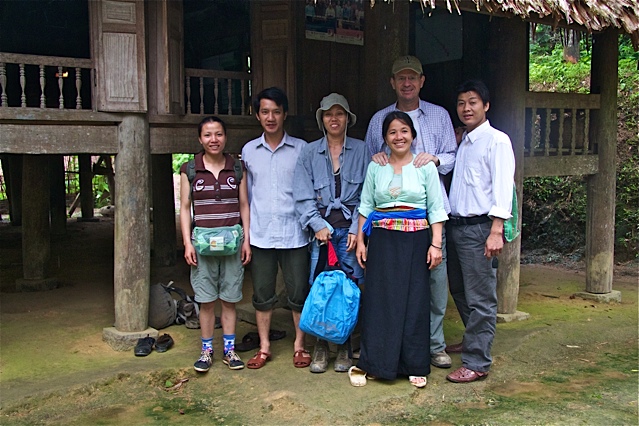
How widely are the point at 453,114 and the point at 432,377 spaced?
395 cm

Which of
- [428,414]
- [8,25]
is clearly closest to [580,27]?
Answer: [428,414]

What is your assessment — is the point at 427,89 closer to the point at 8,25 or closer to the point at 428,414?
the point at 428,414

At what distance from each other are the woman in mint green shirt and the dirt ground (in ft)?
0.79

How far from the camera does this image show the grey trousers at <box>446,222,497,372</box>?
169 inches

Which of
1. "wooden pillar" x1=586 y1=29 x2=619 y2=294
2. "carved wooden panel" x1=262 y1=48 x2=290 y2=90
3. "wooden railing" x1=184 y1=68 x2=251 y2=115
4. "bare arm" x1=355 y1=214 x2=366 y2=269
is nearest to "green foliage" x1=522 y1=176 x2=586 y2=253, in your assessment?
"wooden pillar" x1=586 y1=29 x2=619 y2=294

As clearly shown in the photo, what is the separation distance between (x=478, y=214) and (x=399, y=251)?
0.60 metres

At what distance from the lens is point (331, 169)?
4441 millimetres

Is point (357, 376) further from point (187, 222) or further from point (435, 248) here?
point (187, 222)

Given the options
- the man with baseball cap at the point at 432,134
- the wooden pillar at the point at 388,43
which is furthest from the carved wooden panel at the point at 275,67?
the man with baseball cap at the point at 432,134

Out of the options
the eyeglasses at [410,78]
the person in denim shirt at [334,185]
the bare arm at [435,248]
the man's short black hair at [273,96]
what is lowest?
the bare arm at [435,248]

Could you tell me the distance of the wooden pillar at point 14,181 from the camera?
11.3m

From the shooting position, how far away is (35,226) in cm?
758

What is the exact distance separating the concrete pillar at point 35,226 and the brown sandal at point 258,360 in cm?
393

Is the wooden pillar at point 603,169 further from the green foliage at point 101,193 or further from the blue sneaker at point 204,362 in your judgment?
the green foliage at point 101,193
